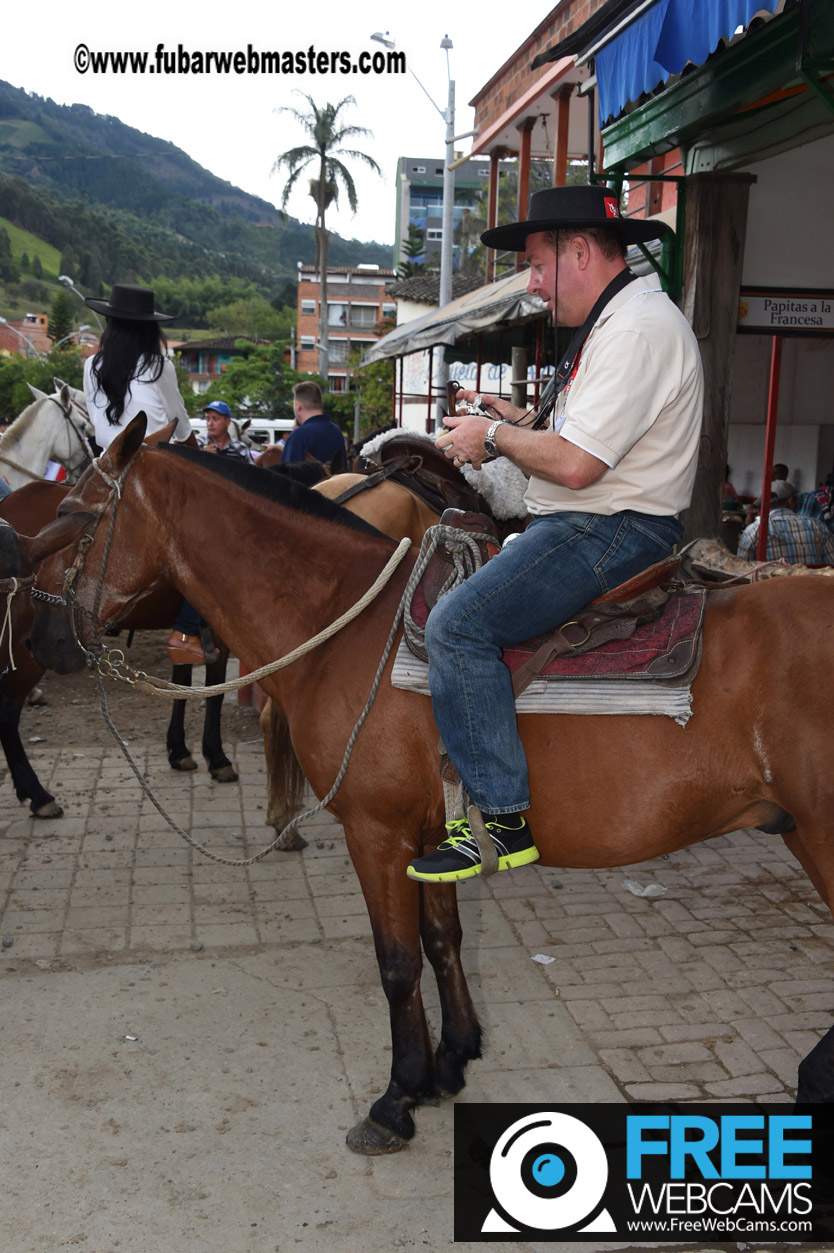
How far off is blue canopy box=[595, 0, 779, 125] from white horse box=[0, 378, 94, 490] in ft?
14.7

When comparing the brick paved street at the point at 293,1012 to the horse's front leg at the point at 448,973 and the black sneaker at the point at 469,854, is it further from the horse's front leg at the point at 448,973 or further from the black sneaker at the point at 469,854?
the black sneaker at the point at 469,854

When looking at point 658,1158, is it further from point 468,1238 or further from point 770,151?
point 770,151

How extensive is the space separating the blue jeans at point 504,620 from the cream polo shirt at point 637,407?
0.08m

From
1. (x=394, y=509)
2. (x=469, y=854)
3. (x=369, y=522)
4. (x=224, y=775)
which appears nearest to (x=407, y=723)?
(x=469, y=854)

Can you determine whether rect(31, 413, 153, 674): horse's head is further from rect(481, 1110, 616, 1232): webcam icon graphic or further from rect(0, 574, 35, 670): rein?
rect(481, 1110, 616, 1232): webcam icon graphic

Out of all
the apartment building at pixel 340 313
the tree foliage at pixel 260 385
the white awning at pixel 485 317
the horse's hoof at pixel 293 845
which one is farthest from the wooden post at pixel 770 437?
the apartment building at pixel 340 313

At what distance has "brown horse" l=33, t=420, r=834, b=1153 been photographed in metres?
2.79

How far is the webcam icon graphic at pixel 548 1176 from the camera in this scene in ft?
9.57

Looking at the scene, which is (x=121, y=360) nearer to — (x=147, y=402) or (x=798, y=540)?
(x=147, y=402)

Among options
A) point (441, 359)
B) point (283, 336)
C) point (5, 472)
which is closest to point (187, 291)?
point (283, 336)

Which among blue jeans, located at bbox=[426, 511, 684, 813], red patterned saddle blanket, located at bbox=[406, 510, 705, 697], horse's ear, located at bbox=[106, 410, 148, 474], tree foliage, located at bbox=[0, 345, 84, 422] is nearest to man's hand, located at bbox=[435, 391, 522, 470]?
blue jeans, located at bbox=[426, 511, 684, 813]

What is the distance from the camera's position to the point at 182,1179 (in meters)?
3.01

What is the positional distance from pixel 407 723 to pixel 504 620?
0.47 meters

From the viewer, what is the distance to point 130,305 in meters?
5.52
